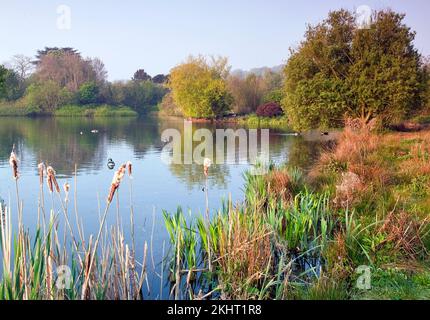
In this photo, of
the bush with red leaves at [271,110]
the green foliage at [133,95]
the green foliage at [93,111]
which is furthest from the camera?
the green foliage at [133,95]

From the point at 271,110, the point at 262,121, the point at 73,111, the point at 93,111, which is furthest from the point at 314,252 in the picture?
the point at 93,111

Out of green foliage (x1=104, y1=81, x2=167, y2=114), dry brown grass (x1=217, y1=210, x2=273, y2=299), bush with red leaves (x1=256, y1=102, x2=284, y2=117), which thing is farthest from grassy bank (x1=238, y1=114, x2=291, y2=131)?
dry brown grass (x1=217, y1=210, x2=273, y2=299)

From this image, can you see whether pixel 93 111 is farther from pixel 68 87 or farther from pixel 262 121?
pixel 262 121

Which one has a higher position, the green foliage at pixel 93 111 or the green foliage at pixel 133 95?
the green foliage at pixel 133 95

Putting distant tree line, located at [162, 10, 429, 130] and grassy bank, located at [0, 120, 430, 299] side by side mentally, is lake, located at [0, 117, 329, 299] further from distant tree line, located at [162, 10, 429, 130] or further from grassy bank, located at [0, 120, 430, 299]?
distant tree line, located at [162, 10, 429, 130]

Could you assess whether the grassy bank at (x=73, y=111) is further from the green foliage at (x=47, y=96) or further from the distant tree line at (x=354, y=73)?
the distant tree line at (x=354, y=73)

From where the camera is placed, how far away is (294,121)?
22.3 m

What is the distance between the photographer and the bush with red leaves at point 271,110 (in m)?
40.3

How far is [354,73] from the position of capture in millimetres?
20656

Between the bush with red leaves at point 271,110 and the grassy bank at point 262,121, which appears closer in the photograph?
the grassy bank at point 262,121

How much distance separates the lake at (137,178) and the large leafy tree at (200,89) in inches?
792

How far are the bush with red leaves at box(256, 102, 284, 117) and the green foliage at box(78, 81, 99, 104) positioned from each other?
26068 millimetres

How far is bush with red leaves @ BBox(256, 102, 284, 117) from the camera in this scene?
1588 inches

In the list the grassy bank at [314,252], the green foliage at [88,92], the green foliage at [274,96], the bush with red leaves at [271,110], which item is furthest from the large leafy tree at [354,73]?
the green foliage at [88,92]
